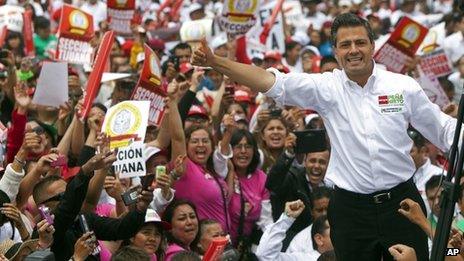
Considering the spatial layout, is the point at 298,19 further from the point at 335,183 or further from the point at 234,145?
the point at 335,183

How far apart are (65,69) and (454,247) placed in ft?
16.5

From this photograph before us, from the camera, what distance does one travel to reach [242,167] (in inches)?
429

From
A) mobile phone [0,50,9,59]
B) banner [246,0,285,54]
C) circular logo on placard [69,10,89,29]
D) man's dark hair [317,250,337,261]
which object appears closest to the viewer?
man's dark hair [317,250,337,261]

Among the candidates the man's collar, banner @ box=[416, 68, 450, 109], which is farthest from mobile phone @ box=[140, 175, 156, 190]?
banner @ box=[416, 68, 450, 109]

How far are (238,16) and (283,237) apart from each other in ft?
15.9

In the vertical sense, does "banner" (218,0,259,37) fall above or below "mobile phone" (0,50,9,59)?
above

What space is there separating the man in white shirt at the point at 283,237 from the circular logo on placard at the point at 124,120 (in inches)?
49.1

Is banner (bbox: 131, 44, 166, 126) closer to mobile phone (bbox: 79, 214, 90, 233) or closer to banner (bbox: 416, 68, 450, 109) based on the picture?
mobile phone (bbox: 79, 214, 90, 233)

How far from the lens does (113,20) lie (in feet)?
48.1

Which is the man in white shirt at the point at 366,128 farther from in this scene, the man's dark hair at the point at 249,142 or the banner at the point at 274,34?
the banner at the point at 274,34

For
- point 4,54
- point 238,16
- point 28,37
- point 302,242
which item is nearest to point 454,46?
point 238,16

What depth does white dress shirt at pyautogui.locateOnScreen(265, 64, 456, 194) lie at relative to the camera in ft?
23.2

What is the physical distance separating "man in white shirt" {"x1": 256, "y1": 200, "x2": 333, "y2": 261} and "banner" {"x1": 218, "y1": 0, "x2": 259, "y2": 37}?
451cm

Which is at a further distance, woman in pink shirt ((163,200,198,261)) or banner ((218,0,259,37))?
banner ((218,0,259,37))
